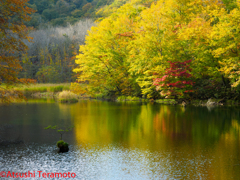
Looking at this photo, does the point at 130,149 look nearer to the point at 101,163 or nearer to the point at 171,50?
the point at 101,163

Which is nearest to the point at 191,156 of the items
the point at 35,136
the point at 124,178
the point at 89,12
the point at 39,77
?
the point at 124,178

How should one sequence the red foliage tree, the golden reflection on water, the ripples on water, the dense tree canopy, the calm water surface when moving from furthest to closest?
1. the red foliage tree
2. the dense tree canopy
3. the golden reflection on water
4. the calm water surface
5. the ripples on water

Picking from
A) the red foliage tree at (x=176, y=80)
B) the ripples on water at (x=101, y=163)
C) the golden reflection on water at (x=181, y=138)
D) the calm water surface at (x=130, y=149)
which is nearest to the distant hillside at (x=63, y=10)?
the red foliage tree at (x=176, y=80)

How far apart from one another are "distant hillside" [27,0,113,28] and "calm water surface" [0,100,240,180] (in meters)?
46.9

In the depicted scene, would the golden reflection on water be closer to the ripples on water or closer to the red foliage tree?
the ripples on water

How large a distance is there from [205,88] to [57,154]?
52.3 ft

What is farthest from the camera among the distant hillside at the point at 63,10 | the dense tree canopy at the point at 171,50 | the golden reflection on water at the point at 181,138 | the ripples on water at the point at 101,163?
the distant hillside at the point at 63,10

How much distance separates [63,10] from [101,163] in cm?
5917

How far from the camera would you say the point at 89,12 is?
59031 mm

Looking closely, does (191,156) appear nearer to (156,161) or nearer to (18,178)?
(156,161)

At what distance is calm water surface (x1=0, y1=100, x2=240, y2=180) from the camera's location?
6168 millimetres

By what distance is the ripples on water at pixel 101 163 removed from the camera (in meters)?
5.98

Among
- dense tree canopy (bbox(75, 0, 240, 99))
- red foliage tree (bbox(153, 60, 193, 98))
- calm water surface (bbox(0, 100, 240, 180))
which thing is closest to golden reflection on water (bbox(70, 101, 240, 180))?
calm water surface (bbox(0, 100, 240, 180))

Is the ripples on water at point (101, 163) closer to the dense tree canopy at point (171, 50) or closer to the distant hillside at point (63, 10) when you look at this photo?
the dense tree canopy at point (171, 50)
